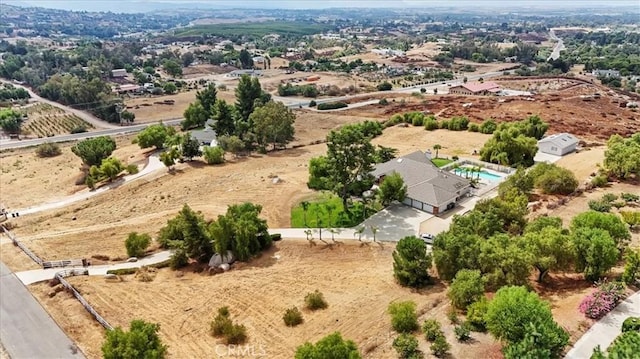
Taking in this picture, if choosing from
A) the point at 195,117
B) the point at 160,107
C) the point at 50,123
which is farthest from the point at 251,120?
the point at 50,123

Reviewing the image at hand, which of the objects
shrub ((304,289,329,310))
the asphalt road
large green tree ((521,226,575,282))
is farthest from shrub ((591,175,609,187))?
the asphalt road

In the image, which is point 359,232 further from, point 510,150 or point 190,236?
point 510,150

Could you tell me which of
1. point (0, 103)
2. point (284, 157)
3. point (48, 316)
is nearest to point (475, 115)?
point (284, 157)

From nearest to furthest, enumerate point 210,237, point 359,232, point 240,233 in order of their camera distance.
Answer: point 240,233 < point 210,237 < point 359,232

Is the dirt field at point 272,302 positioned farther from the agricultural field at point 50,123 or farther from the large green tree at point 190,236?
the agricultural field at point 50,123

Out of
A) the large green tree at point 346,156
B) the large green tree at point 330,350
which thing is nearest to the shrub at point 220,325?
the large green tree at point 330,350

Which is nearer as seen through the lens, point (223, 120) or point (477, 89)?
point (223, 120)
